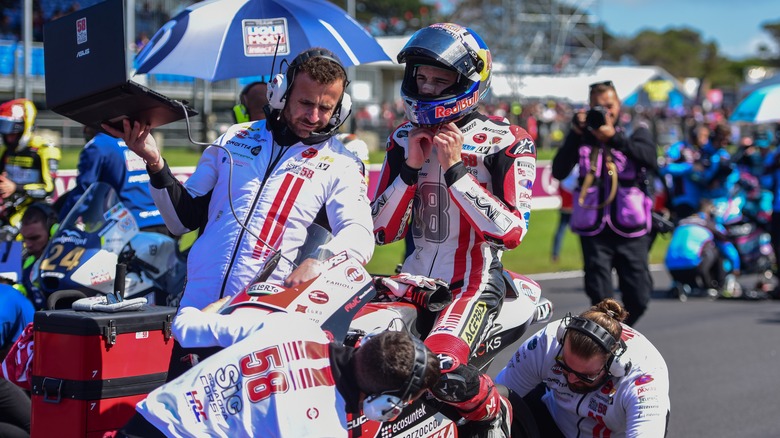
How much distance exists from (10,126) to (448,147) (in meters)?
6.08

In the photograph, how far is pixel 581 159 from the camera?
7.90m

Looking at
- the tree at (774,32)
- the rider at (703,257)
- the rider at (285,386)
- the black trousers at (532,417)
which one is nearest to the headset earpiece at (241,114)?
the black trousers at (532,417)

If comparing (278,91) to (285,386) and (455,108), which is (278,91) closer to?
(455,108)

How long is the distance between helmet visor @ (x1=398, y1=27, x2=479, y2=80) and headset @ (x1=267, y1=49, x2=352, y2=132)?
356 mm

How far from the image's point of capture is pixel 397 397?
11.7ft

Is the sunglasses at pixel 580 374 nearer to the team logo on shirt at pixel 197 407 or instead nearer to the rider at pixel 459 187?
the rider at pixel 459 187

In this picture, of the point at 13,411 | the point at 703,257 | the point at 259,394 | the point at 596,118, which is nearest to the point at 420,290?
the point at 259,394

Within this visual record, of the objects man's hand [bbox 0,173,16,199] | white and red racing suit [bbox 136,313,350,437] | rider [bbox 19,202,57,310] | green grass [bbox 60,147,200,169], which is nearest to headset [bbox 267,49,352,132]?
white and red racing suit [bbox 136,313,350,437]

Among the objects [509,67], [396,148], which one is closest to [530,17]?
[509,67]

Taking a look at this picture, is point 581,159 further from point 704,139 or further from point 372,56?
point 704,139

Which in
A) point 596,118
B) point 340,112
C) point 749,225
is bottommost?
point 749,225

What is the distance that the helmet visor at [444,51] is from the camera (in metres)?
4.51

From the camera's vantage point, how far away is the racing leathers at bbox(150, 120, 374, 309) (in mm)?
4180

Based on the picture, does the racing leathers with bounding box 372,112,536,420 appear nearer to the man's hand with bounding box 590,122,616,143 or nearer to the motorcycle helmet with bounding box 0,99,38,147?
the man's hand with bounding box 590,122,616,143
